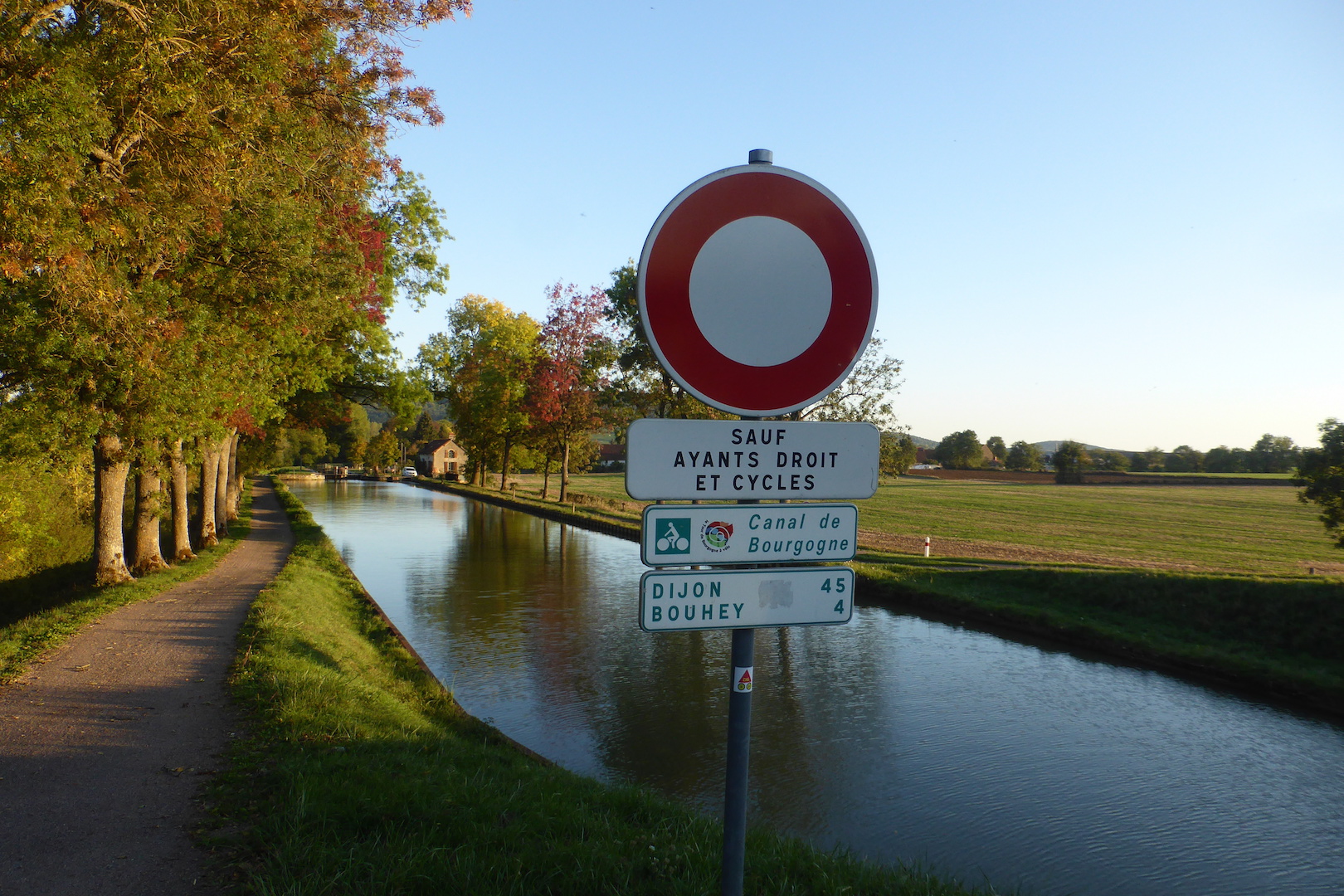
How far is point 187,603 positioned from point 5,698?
537 cm

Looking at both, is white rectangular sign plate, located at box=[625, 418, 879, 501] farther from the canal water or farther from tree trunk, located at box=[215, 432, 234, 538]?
tree trunk, located at box=[215, 432, 234, 538]

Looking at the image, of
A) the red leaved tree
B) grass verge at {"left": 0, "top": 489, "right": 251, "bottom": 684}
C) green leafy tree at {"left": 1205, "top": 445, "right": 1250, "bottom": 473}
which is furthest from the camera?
green leafy tree at {"left": 1205, "top": 445, "right": 1250, "bottom": 473}

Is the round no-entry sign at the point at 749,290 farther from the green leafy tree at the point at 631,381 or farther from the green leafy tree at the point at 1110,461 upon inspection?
the green leafy tree at the point at 1110,461

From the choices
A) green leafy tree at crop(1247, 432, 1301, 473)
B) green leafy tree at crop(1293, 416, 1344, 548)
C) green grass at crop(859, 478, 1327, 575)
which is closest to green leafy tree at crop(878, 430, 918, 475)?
green grass at crop(859, 478, 1327, 575)

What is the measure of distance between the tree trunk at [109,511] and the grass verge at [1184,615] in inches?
597

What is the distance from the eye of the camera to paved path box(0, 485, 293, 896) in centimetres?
424

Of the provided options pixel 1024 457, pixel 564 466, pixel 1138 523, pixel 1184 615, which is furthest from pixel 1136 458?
pixel 1184 615

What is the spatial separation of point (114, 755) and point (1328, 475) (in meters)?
17.0

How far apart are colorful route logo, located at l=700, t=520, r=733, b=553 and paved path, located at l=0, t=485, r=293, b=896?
139 inches

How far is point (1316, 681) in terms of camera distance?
39.1ft

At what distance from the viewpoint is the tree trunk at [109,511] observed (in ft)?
45.1

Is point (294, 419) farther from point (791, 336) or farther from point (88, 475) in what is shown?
point (791, 336)

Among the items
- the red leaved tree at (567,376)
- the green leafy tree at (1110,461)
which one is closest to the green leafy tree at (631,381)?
the red leaved tree at (567,376)

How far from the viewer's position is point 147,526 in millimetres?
16266
